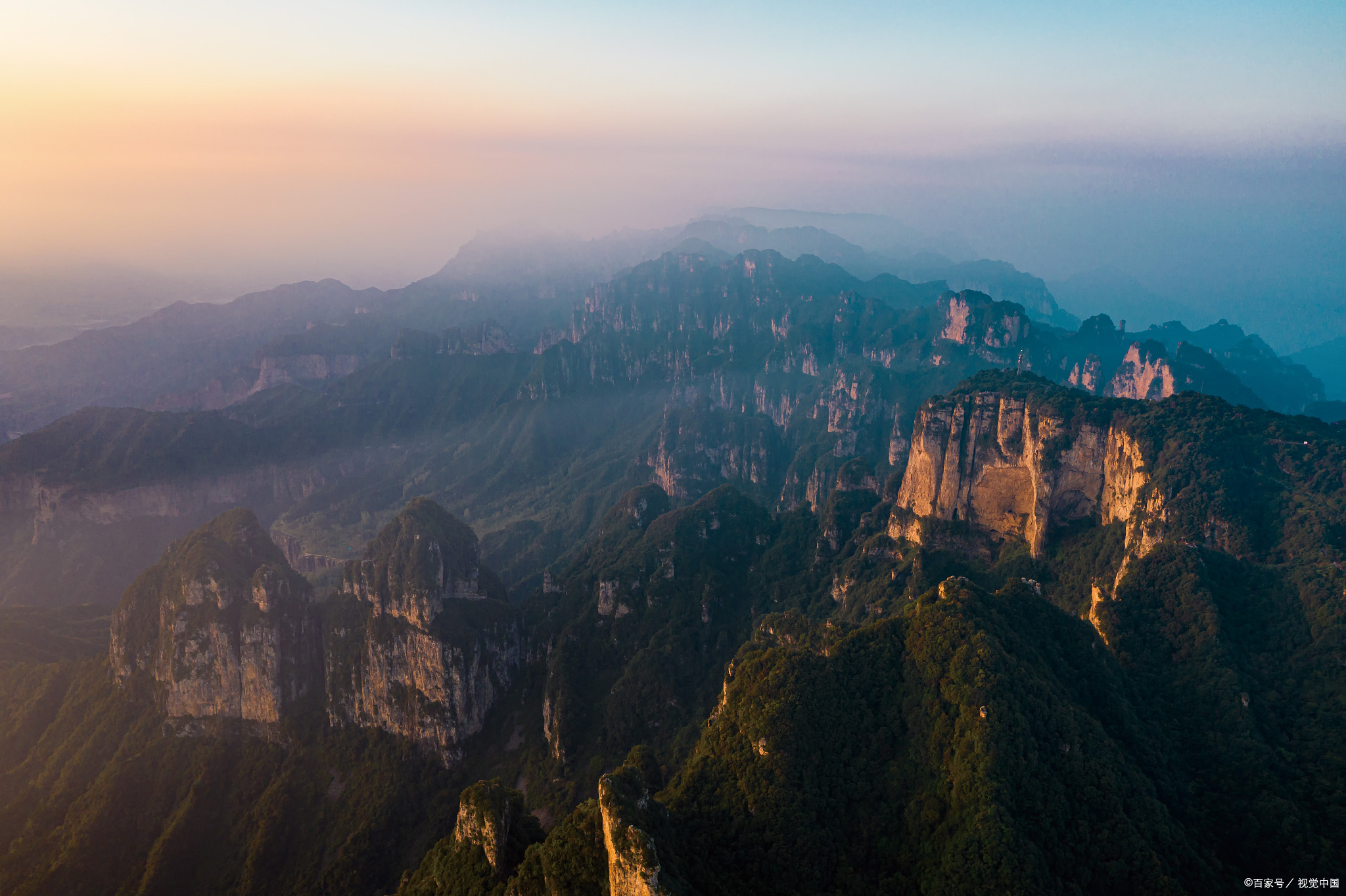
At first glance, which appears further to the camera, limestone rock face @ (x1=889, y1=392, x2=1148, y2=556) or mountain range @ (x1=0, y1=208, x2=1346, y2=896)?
limestone rock face @ (x1=889, y1=392, x2=1148, y2=556)

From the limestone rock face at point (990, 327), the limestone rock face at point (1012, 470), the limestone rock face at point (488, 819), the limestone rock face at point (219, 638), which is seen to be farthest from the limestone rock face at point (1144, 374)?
the limestone rock face at point (219, 638)

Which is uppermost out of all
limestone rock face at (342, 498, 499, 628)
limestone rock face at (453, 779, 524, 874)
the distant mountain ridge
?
limestone rock face at (453, 779, 524, 874)

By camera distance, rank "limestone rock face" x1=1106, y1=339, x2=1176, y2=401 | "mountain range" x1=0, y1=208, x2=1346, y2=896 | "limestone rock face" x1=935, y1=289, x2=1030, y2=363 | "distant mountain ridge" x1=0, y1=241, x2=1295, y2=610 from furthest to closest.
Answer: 1. "limestone rock face" x1=935, y1=289, x2=1030, y2=363
2. "limestone rock face" x1=1106, y1=339, x2=1176, y2=401
3. "distant mountain ridge" x1=0, y1=241, x2=1295, y2=610
4. "mountain range" x1=0, y1=208, x2=1346, y2=896

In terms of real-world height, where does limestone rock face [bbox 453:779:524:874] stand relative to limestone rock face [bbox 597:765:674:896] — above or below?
below

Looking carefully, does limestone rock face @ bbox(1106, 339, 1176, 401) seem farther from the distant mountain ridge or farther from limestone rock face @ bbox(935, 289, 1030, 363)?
limestone rock face @ bbox(935, 289, 1030, 363)

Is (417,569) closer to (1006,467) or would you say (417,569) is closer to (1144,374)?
(1006,467)

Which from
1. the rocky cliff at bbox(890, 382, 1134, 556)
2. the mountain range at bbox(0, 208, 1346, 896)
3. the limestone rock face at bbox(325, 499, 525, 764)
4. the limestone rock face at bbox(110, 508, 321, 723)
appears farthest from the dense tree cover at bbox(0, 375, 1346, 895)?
the limestone rock face at bbox(110, 508, 321, 723)

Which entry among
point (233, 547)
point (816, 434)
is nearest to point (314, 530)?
point (233, 547)
